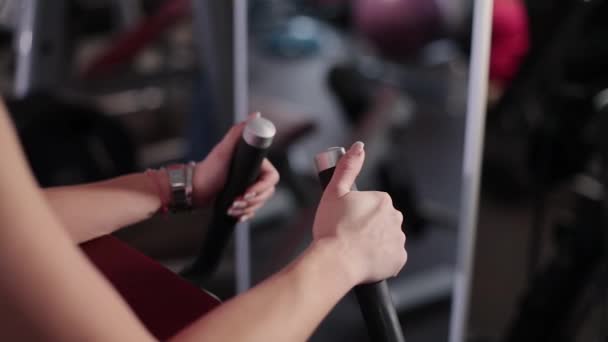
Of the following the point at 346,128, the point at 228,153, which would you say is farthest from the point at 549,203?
the point at 228,153

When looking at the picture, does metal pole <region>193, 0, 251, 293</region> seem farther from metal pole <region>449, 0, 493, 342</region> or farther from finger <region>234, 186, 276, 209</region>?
finger <region>234, 186, 276, 209</region>

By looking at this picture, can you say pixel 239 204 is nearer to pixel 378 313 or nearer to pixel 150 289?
pixel 150 289

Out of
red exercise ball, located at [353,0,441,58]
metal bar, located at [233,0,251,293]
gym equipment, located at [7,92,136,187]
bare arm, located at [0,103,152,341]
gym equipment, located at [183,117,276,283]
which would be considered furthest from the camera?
red exercise ball, located at [353,0,441,58]

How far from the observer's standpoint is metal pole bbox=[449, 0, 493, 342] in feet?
3.81

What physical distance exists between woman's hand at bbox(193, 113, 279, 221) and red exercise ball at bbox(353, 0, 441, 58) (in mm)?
1655

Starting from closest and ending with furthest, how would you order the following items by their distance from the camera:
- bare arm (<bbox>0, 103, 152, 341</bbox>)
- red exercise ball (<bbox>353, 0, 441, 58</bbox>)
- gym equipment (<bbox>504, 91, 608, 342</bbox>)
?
bare arm (<bbox>0, 103, 152, 341</bbox>), gym equipment (<bbox>504, 91, 608, 342</bbox>), red exercise ball (<bbox>353, 0, 441, 58</bbox>)

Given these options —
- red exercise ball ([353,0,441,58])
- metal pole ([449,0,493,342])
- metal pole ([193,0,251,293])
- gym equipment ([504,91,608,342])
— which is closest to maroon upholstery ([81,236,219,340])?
metal pole ([449,0,493,342])

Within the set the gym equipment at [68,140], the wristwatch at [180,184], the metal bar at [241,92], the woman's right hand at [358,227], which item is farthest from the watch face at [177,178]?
the gym equipment at [68,140]

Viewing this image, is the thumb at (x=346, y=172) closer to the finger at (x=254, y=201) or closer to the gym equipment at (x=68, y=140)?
the finger at (x=254, y=201)

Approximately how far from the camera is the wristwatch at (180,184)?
918 millimetres

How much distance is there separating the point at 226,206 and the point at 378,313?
31cm

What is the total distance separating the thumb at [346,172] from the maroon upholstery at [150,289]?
0.21m

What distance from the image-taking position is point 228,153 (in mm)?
918

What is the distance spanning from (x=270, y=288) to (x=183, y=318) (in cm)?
18
